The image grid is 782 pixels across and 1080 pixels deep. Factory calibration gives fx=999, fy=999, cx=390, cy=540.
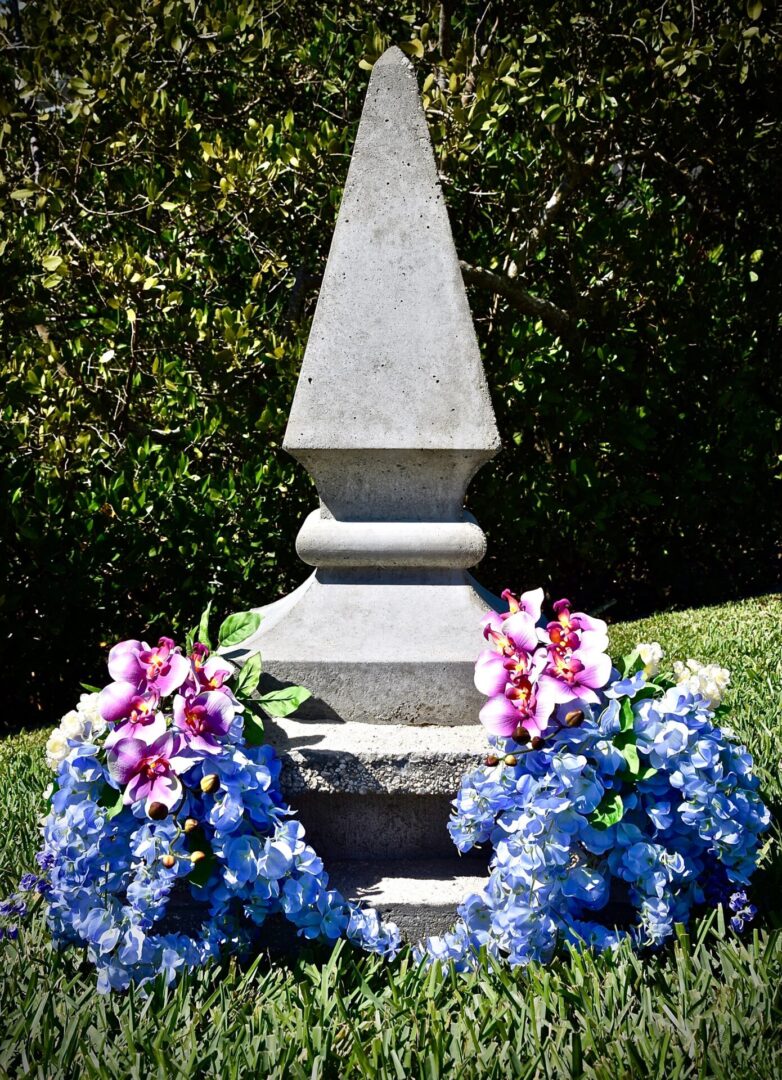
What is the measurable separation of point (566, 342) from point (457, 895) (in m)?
4.35

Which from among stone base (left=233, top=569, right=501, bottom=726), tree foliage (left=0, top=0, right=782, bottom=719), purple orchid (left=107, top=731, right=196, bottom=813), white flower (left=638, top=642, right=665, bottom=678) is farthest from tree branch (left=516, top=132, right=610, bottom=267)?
purple orchid (left=107, top=731, right=196, bottom=813)

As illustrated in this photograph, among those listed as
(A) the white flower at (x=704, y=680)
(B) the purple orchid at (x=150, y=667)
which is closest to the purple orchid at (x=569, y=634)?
(A) the white flower at (x=704, y=680)

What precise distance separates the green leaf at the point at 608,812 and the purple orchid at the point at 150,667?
0.92 meters

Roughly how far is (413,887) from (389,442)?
1.08 meters

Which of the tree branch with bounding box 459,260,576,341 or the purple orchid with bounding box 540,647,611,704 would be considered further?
the tree branch with bounding box 459,260,576,341

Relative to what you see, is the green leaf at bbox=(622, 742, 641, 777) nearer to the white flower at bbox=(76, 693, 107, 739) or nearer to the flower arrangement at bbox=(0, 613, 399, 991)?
the flower arrangement at bbox=(0, 613, 399, 991)

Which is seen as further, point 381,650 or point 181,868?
point 381,650

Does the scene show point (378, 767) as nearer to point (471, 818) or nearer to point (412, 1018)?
point (471, 818)

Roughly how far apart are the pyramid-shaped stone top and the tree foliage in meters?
2.16

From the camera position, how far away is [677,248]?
640 cm

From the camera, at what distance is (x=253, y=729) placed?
7.36ft

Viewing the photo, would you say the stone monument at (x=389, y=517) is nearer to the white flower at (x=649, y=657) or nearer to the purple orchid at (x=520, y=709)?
the purple orchid at (x=520, y=709)

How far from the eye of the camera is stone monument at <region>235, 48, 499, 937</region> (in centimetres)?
240

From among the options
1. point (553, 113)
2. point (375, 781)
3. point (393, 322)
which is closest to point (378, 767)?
point (375, 781)
